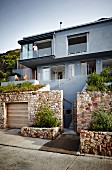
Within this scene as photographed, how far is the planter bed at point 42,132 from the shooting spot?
313 inches

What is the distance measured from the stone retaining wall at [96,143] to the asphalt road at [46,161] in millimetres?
360

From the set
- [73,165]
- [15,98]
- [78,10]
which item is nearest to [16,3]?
[78,10]

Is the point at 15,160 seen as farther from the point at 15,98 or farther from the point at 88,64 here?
the point at 88,64

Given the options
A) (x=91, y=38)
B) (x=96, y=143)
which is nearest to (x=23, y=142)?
(x=96, y=143)

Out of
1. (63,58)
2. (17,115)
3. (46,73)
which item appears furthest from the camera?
(46,73)

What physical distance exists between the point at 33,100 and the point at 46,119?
1986 mm

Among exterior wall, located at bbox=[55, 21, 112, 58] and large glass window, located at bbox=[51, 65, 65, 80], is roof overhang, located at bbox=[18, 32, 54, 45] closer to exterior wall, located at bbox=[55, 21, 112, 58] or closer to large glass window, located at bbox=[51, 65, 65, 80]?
exterior wall, located at bbox=[55, 21, 112, 58]

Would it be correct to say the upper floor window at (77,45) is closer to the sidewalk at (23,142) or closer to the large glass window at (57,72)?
the large glass window at (57,72)

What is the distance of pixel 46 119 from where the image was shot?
8.59 meters

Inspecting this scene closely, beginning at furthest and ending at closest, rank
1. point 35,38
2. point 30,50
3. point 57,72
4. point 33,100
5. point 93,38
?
point 57,72
point 30,50
point 35,38
point 93,38
point 33,100

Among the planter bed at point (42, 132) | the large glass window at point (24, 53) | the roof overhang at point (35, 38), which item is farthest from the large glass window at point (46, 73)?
the planter bed at point (42, 132)

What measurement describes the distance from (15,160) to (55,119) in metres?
3.99

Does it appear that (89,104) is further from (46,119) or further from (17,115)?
(17,115)

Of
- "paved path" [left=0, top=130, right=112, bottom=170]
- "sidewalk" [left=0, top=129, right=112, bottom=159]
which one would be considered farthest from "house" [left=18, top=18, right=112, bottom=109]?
Result: "paved path" [left=0, top=130, right=112, bottom=170]
